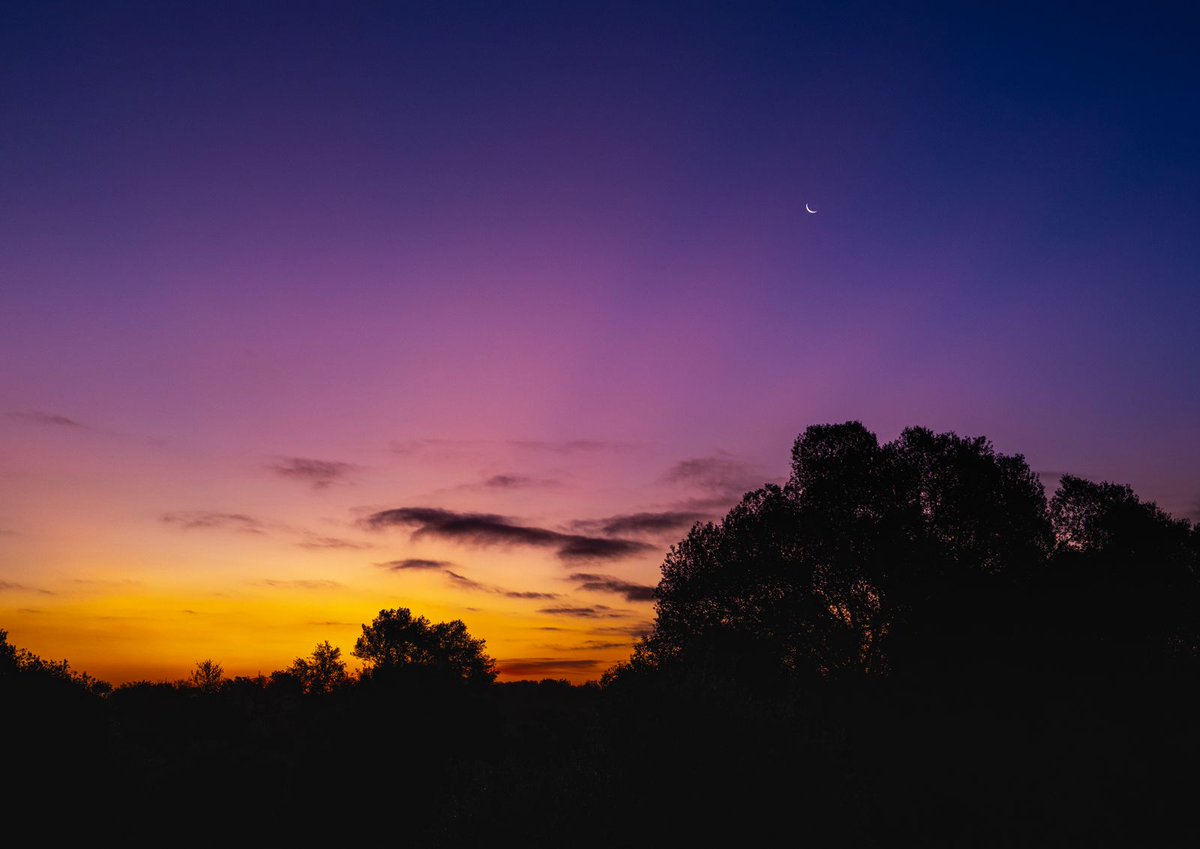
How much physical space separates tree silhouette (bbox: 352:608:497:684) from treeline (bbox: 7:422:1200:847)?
28.2 m

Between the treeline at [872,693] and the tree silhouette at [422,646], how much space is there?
92.6ft

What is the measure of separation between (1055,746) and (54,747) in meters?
52.9

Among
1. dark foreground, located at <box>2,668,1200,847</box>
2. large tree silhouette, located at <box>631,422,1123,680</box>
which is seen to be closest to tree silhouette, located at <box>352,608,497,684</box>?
dark foreground, located at <box>2,668,1200,847</box>

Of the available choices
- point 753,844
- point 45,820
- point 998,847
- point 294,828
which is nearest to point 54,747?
point 45,820

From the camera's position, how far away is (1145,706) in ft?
127

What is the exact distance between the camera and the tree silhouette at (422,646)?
8175 cm

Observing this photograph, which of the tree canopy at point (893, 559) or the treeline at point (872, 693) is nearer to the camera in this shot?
the treeline at point (872, 693)

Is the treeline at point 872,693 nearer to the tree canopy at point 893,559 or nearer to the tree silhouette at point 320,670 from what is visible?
the tree canopy at point 893,559

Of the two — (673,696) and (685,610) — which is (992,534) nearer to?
(685,610)

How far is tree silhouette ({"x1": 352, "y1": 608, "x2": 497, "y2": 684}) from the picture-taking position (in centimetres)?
8175

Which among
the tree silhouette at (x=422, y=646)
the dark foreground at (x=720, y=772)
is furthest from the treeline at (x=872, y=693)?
the tree silhouette at (x=422, y=646)

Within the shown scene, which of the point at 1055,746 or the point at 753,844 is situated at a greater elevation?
the point at 1055,746

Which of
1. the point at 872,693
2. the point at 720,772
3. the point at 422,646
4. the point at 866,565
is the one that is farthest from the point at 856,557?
the point at 422,646

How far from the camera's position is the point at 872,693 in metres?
39.2
